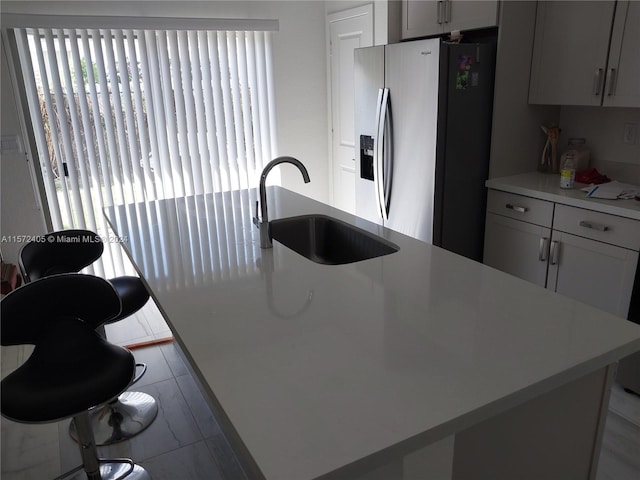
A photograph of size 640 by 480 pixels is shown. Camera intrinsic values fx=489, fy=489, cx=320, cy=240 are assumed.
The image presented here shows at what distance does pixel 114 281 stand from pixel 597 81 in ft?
9.11

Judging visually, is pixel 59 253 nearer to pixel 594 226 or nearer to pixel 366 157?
pixel 366 157

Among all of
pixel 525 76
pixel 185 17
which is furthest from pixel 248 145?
pixel 525 76

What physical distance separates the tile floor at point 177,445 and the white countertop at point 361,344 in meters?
0.91

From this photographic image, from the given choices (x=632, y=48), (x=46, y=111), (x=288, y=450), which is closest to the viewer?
(x=288, y=450)

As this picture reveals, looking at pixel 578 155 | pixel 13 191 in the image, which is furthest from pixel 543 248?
pixel 13 191

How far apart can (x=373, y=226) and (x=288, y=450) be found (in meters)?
1.43

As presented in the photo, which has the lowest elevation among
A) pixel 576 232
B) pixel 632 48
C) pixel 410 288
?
pixel 576 232

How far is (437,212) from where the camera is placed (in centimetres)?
310

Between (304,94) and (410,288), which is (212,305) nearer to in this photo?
(410,288)

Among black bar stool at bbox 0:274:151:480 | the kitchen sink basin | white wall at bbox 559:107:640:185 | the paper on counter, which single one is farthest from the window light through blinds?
the paper on counter

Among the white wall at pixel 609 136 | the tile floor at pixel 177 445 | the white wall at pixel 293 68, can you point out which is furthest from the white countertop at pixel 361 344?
the white wall at pixel 293 68

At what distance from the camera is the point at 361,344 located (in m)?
1.22

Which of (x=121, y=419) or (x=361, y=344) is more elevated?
(x=361, y=344)

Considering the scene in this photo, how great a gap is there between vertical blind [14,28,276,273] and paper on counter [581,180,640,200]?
105 inches
